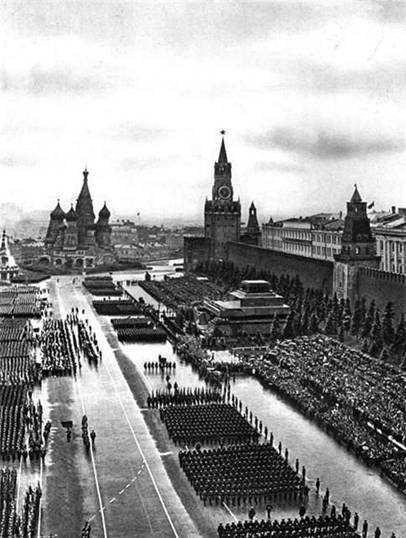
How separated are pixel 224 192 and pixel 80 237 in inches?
997

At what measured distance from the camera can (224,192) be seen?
4016 inches

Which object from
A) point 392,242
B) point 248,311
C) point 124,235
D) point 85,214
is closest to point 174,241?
point 124,235

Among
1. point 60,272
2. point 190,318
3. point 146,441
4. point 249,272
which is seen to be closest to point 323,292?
point 190,318

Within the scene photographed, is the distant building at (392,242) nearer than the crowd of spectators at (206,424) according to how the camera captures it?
No

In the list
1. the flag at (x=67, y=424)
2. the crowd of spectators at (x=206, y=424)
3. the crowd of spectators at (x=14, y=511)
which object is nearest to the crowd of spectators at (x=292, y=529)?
the crowd of spectators at (x=14, y=511)

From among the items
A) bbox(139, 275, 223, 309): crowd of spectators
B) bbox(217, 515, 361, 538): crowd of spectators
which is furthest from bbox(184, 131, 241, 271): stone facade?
bbox(217, 515, 361, 538): crowd of spectators

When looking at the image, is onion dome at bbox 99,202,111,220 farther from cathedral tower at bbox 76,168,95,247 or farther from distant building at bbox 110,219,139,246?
distant building at bbox 110,219,139,246

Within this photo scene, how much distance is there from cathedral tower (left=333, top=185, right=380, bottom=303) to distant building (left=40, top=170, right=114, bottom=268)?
5880 cm

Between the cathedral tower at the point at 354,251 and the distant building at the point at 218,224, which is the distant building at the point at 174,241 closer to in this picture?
the distant building at the point at 218,224

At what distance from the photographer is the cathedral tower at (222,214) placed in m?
102

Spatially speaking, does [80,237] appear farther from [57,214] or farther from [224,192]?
[224,192]

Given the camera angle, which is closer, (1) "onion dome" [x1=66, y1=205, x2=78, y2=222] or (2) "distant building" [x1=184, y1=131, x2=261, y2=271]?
(2) "distant building" [x1=184, y1=131, x2=261, y2=271]

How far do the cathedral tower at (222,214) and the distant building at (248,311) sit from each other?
154 feet

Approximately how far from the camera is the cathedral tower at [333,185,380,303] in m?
55.7
